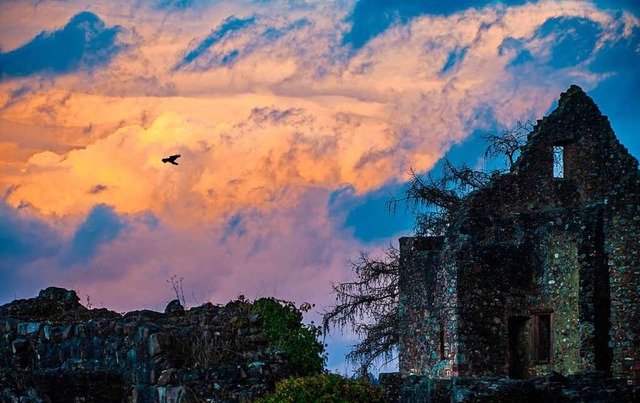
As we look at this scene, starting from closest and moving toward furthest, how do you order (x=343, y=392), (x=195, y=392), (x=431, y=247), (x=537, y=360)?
1. (x=343, y=392)
2. (x=195, y=392)
3. (x=537, y=360)
4. (x=431, y=247)

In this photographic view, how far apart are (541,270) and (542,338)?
1.82 metres

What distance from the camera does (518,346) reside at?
3469 centimetres

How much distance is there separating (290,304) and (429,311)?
5.83 metres

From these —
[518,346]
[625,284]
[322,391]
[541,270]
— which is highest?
[541,270]

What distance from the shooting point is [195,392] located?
97.5 feet

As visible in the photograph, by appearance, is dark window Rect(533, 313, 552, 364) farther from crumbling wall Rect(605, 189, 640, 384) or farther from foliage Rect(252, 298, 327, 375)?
foliage Rect(252, 298, 327, 375)

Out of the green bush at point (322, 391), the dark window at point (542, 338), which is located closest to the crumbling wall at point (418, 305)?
the dark window at point (542, 338)

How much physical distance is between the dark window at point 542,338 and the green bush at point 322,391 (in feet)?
24.8

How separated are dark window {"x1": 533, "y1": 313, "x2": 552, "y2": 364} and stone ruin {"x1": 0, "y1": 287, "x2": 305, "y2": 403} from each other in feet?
24.4

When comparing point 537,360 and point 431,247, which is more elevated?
point 431,247

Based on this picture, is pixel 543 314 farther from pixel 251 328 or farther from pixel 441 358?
pixel 251 328

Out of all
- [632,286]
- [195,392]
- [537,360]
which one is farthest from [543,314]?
[195,392]

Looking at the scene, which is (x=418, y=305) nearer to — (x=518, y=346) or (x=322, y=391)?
(x=518, y=346)

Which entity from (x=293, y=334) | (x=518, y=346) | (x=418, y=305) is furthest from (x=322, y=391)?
(x=418, y=305)
